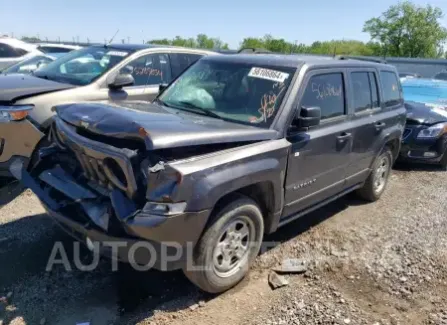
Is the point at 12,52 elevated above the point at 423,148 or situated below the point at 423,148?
above

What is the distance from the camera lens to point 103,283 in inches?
135

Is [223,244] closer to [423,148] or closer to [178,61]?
[178,61]

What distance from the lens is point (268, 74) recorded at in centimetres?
381

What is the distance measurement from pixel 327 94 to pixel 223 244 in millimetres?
1841

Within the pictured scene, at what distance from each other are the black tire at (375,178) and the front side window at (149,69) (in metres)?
3.28

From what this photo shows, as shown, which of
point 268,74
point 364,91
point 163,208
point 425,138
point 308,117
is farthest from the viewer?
point 425,138

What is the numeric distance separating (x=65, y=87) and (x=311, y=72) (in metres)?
3.09

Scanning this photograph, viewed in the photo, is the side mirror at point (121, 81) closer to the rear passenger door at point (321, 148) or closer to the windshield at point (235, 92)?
the windshield at point (235, 92)

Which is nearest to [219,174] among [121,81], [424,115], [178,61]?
[121,81]

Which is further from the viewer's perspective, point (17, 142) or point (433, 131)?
point (433, 131)

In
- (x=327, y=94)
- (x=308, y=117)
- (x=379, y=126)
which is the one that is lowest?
(x=379, y=126)

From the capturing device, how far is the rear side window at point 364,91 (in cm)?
451

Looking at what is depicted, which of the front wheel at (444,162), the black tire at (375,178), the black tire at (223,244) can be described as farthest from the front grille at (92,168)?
the front wheel at (444,162)

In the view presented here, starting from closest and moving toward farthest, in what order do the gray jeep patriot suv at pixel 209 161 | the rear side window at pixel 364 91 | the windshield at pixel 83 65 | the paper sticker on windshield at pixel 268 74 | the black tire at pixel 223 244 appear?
the gray jeep patriot suv at pixel 209 161, the black tire at pixel 223 244, the paper sticker on windshield at pixel 268 74, the rear side window at pixel 364 91, the windshield at pixel 83 65
